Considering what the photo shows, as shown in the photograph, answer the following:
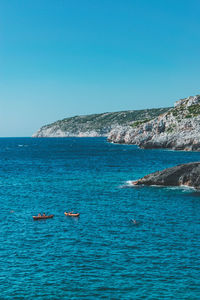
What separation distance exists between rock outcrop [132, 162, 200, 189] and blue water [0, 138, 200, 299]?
11.0 ft

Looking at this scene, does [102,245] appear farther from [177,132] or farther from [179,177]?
[177,132]

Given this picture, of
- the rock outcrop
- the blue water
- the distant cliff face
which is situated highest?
the distant cliff face

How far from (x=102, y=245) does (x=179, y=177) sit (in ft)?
133

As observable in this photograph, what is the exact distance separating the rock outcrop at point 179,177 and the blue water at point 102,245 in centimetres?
336

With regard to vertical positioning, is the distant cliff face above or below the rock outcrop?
above

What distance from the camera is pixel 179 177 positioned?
250 ft

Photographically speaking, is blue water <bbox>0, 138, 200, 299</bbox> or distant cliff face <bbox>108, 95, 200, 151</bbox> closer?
blue water <bbox>0, 138, 200, 299</bbox>

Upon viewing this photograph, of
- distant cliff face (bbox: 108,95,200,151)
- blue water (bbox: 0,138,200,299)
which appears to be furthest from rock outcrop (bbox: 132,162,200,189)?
distant cliff face (bbox: 108,95,200,151)

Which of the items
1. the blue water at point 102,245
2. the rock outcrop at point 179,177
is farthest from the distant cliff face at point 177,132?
the blue water at point 102,245

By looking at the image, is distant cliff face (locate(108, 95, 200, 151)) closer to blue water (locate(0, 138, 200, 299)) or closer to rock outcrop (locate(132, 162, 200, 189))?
rock outcrop (locate(132, 162, 200, 189))

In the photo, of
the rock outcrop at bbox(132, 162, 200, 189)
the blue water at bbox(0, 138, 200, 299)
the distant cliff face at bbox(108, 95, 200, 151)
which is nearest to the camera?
the blue water at bbox(0, 138, 200, 299)

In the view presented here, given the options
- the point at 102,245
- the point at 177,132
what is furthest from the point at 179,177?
the point at 177,132

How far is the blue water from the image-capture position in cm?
3031

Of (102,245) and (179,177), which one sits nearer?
(102,245)
